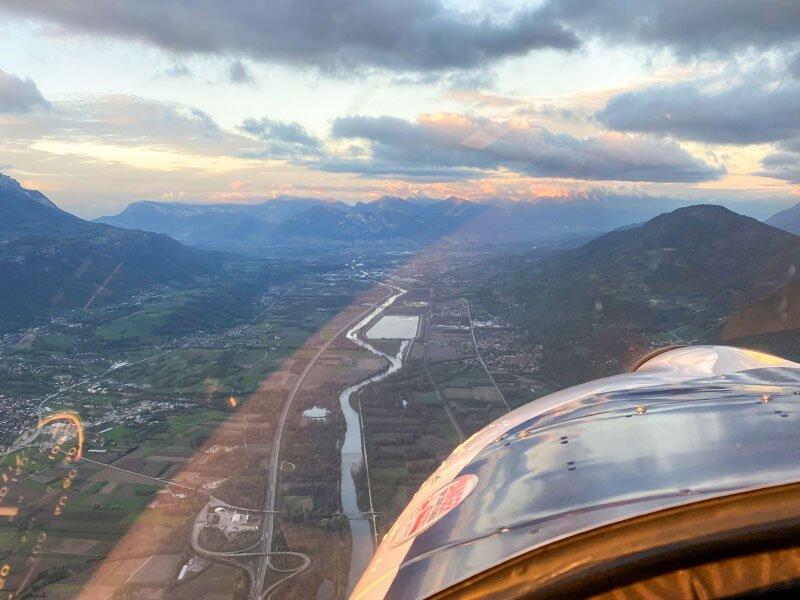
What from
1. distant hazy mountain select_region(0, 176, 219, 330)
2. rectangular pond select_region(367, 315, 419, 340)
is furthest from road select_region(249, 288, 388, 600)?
distant hazy mountain select_region(0, 176, 219, 330)

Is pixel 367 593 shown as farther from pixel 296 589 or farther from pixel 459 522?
pixel 296 589

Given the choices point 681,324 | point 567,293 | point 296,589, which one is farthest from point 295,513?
point 567,293

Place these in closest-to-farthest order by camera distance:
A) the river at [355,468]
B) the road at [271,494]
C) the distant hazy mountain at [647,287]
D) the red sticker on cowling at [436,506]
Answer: the red sticker on cowling at [436,506] → the road at [271,494] → the river at [355,468] → the distant hazy mountain at [647,287]

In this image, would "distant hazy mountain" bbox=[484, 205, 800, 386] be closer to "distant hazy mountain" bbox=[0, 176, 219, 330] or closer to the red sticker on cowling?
the red sticker on cowling

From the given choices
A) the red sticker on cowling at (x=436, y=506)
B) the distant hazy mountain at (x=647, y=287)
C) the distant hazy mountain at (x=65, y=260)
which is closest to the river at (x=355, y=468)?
Answer: the red sticker on cowling at (x=436, y=506)

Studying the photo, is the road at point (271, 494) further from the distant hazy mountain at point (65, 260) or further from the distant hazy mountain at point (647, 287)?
the distant hazy mountain at point (65, 260)
